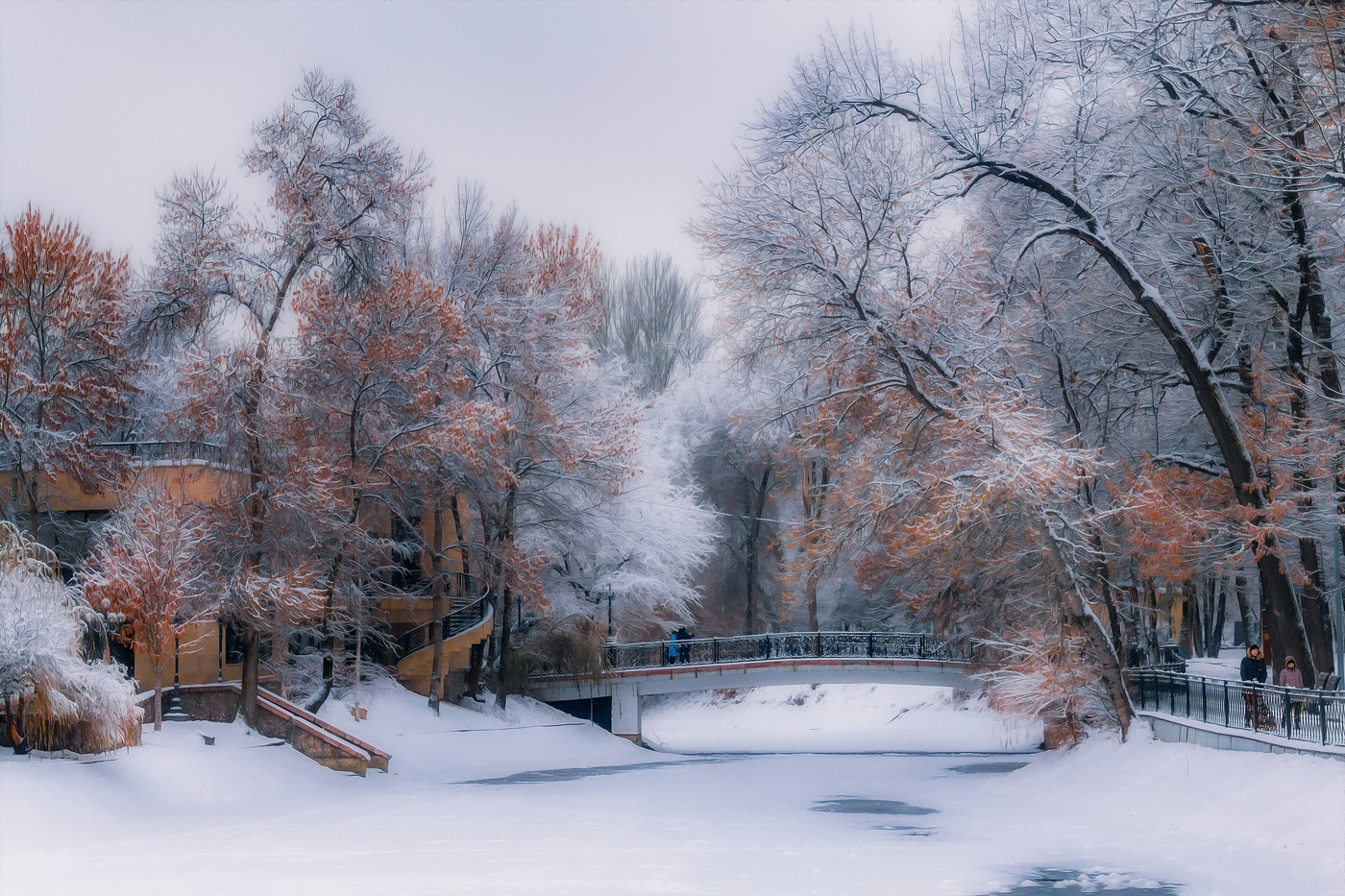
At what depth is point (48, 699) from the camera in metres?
18.2

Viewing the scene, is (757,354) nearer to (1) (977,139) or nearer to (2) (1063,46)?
(1) (977,139)

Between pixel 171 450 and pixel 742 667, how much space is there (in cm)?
1955

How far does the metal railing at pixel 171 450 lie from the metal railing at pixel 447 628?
32.9 ft

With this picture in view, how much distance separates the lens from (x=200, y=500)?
27.6 metres

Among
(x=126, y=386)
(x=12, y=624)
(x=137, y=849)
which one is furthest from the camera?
(x=126, y=386)

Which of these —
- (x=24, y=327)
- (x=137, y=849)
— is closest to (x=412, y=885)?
(x=137, y=849)

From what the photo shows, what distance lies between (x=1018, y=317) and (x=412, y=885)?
16323 millimetres

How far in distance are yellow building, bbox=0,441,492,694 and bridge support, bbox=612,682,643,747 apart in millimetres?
5095

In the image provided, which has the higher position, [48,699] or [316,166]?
[316,166]

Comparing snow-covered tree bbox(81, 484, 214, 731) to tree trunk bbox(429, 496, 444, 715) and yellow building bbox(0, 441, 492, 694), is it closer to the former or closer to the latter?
yellow building bbox(0, 441, 492, 694)

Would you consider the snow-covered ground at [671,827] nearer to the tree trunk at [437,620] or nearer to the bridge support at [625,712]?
the tree trunk at [437,620]

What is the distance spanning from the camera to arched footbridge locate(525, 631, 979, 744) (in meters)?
40.1

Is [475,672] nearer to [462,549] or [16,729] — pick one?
[462,549]

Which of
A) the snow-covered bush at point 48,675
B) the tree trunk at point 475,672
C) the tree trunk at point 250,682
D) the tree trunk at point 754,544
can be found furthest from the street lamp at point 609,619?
→ the snow-covered bush at point 48,675
